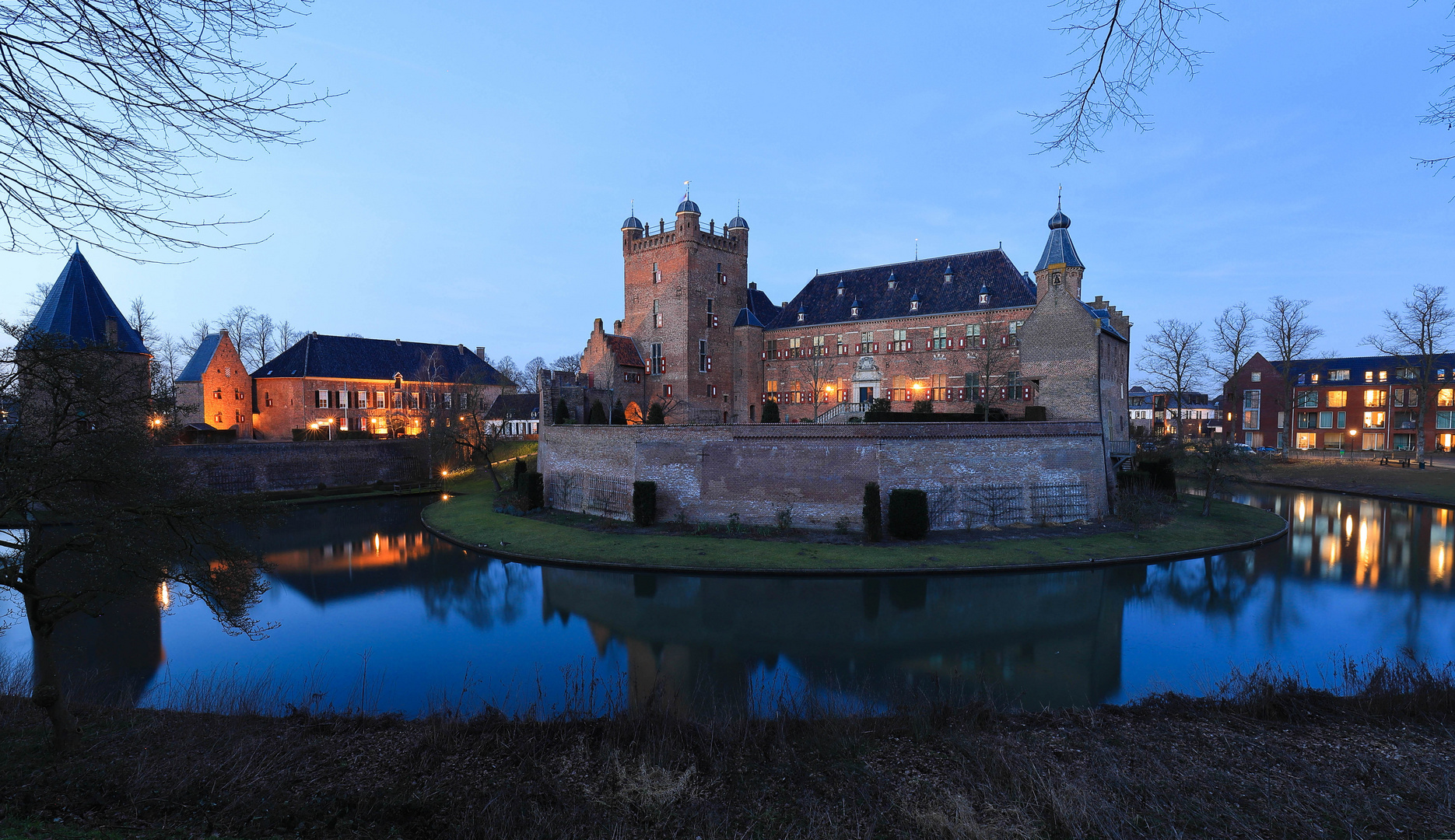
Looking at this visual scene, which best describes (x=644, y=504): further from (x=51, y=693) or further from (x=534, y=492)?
(x=51, y=693)

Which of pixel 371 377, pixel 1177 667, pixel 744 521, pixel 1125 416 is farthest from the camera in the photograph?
pixel 371 377

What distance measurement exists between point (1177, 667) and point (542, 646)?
13.2 metres

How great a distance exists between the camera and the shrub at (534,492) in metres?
29.8

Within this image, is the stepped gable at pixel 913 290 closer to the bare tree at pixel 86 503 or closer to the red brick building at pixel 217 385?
the bare tree at pixel 86 503

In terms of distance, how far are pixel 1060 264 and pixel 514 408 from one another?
150 feet

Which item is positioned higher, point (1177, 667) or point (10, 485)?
point (10, 485)

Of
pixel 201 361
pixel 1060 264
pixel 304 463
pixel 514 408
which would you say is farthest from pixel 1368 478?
pixel 201 361

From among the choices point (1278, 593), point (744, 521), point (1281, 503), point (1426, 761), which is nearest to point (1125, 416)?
point (1281, 503)

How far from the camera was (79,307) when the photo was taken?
107 ft

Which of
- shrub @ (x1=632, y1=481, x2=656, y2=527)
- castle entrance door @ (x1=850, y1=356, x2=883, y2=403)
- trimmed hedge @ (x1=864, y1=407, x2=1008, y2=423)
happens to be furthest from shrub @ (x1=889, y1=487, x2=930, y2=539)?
castle entrance door @ (x1=850, y1=356, x2=883, y2=403)

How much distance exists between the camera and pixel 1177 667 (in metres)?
12.7

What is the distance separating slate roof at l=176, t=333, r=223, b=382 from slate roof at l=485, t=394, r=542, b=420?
18826mm

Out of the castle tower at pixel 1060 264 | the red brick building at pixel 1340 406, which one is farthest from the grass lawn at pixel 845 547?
the red brick building at pixel 1340 406

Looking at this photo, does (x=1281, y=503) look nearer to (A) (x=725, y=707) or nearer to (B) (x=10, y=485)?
(A) (x=725, y=707)
